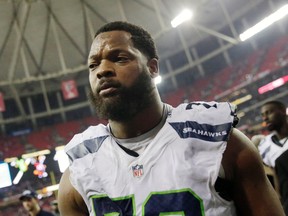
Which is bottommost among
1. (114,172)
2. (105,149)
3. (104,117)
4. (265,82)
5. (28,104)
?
(114,172)

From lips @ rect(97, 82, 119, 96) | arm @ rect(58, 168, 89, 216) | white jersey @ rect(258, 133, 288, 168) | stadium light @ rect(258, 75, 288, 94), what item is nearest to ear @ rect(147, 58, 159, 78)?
lips @ rect(97, 82, 119, 96)

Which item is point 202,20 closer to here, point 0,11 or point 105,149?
point 0,11

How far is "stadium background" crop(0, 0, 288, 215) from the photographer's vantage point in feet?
44.2

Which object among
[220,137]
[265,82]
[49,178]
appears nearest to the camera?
[220,137]

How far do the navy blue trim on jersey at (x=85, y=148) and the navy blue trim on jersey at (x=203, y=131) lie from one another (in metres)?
0.35

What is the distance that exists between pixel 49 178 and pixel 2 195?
6.77 metres

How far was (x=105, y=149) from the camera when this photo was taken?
1.50 meters

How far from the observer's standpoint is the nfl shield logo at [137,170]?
135cm

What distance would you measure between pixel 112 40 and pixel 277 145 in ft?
9.41

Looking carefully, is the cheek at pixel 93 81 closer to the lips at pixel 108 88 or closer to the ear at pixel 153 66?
the lips at pixel 108 88

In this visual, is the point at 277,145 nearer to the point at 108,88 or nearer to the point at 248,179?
the point at 248,179

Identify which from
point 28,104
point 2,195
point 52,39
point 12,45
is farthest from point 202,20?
point 2,195

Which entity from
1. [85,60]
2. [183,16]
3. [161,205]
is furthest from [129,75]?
[85,60]

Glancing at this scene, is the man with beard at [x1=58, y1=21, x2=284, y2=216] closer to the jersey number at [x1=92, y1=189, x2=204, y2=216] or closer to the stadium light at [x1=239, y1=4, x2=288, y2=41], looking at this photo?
the jersey number at [x1=92, y1=189, x2=204, y2=216]
